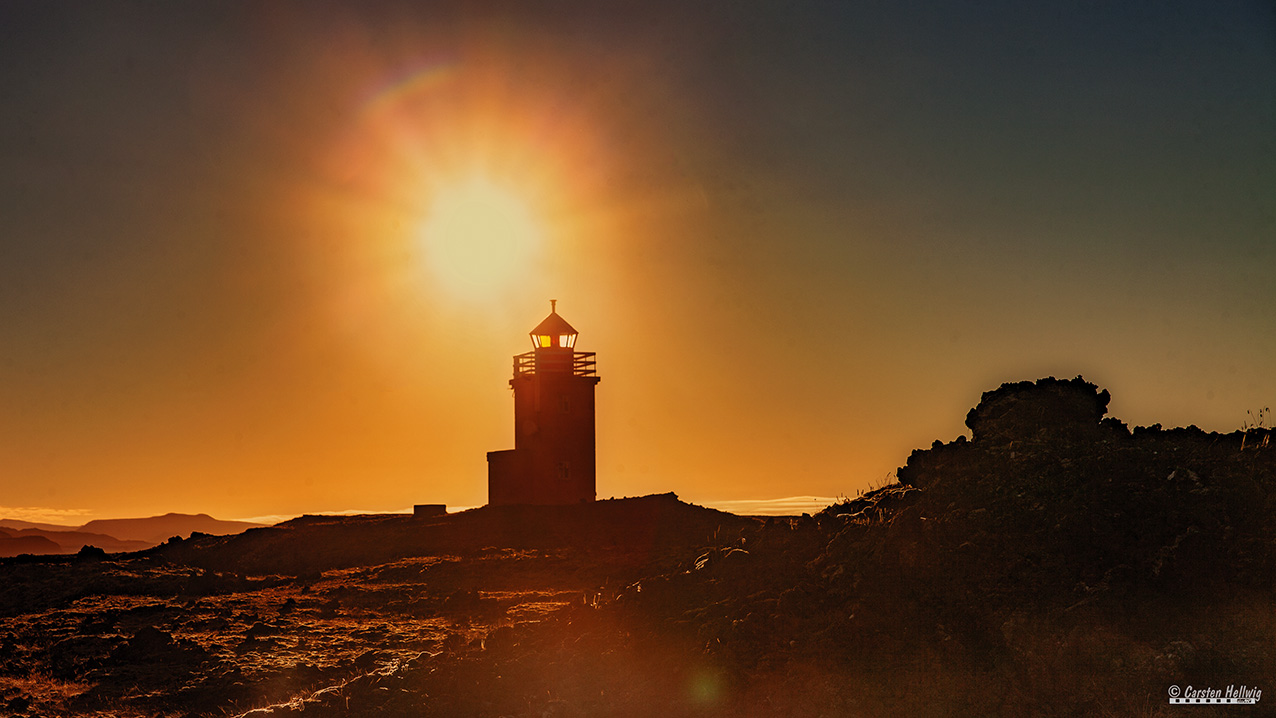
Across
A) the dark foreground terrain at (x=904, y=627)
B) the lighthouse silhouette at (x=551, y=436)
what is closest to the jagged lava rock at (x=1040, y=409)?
the dark foreground terrain at (x=904, y=627)

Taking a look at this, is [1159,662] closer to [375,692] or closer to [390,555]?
[375,692]

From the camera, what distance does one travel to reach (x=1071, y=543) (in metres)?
15.6

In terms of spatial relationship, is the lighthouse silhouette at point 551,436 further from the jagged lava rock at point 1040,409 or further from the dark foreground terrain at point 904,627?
the jagged lava rock at point 1040,409

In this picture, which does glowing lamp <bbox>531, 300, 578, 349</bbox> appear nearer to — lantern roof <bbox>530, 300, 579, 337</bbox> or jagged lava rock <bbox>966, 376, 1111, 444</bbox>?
lantern roof <bbox>530, 300, 579, 337</bbox>

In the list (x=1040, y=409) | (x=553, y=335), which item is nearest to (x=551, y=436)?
(x=553, y=335)

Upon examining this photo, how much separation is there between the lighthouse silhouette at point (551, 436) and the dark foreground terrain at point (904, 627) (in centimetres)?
2241

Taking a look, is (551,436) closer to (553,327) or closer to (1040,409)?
(553,327)

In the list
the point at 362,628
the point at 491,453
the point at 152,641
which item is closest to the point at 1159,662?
the point at 362,628

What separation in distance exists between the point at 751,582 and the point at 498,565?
641 inches

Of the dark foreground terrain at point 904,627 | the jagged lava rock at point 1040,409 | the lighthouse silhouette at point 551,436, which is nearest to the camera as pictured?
the dark foreground terrain at point 904,627

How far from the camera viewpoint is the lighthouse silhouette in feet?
154

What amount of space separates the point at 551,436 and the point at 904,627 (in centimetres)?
3301

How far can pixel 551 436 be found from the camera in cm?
4712

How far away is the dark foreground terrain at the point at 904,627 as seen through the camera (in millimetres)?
13938
